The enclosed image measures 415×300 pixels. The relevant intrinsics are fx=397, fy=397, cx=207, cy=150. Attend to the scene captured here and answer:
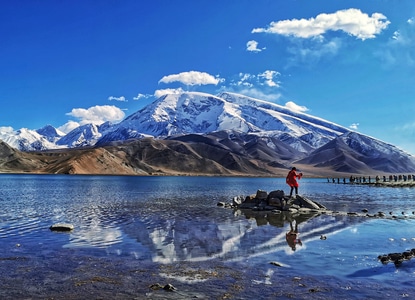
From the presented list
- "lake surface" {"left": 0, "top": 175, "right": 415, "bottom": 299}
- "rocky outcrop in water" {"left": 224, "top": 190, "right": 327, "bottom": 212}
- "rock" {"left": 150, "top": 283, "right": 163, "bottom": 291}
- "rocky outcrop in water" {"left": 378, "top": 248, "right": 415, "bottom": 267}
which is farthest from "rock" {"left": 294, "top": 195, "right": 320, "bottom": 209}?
"rock" {"left": 150, "top": 283, "right": 163, "bottom": 291}

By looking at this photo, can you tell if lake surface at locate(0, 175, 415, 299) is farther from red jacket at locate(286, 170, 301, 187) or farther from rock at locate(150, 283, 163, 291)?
red jacket at locate(286, 170, 301, 187)

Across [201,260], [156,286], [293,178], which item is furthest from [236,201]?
[156,286]

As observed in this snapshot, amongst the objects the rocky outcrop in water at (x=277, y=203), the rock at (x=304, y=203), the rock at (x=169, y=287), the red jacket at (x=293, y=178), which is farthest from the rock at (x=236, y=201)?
the rock at (x=169, y=287)

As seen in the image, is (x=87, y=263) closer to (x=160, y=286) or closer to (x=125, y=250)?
(x=125, y=250)

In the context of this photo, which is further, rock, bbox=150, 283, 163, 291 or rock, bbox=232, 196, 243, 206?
rock, bbox=232, 196, 243, 206

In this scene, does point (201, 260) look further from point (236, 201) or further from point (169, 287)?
point (236, 201)

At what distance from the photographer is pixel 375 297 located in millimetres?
14133

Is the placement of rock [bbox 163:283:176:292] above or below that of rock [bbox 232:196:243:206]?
below

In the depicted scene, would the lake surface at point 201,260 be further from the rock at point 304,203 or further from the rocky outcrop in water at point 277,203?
the rock at point 304,203

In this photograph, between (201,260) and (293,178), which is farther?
(293,178)

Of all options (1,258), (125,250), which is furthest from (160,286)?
(1,258)

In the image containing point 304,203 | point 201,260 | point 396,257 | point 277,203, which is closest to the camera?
point 201,260

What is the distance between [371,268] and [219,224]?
51.0ft

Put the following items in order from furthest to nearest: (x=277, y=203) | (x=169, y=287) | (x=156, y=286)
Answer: (x=277, y=203), (x=156, y=286), (x=169, y=287)
